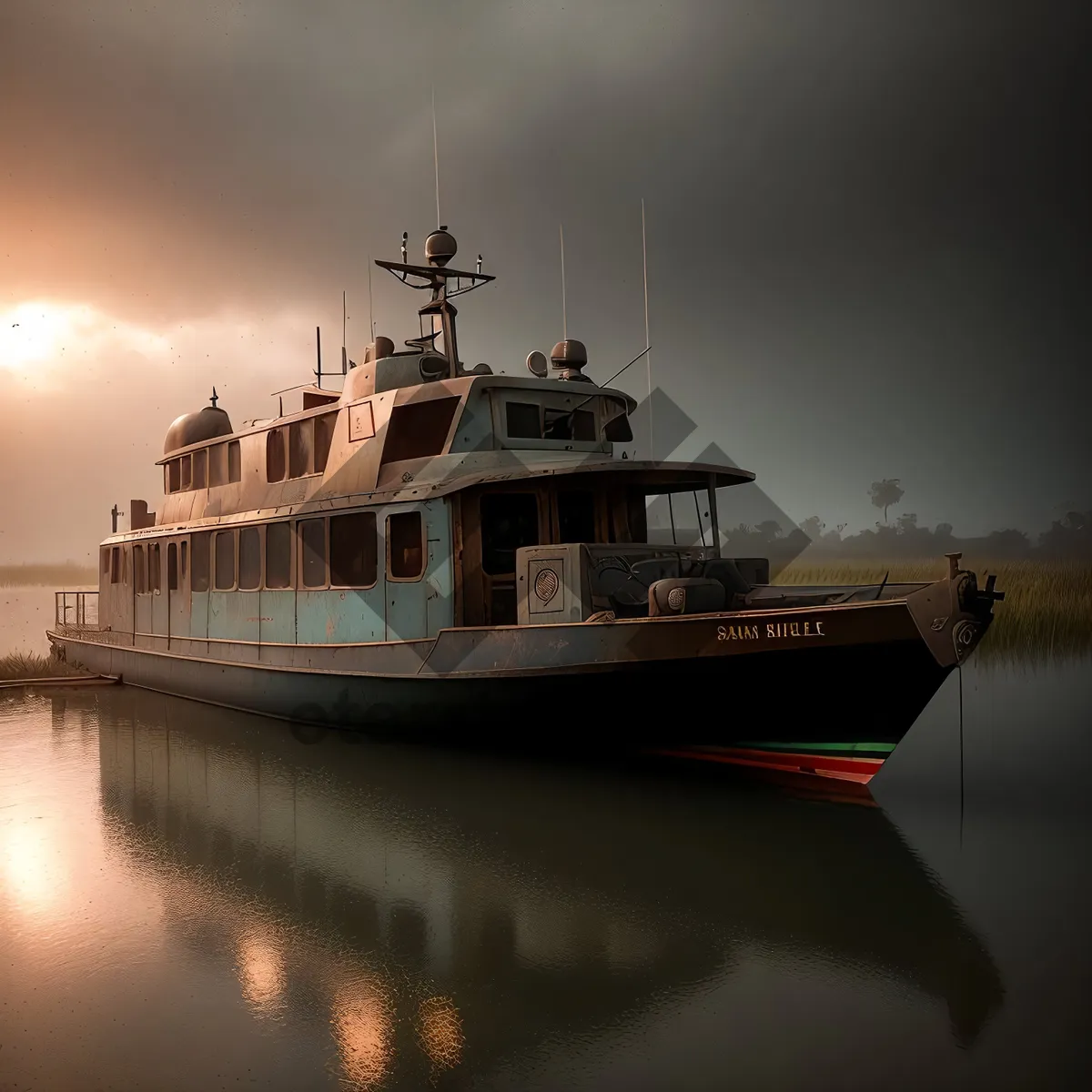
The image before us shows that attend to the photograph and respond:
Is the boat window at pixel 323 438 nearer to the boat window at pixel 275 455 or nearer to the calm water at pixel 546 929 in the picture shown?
the boat window at pixel 275 455

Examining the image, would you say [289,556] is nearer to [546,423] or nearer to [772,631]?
[546,423]

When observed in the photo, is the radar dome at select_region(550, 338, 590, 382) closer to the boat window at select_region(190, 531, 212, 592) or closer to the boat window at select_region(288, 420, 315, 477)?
the boat window at select_region(288, 420, 315, 477)

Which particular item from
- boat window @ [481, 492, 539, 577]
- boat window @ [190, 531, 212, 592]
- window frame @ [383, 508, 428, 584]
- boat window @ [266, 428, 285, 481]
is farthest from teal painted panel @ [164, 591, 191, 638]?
boat window @ [481, 492, 539, 577]

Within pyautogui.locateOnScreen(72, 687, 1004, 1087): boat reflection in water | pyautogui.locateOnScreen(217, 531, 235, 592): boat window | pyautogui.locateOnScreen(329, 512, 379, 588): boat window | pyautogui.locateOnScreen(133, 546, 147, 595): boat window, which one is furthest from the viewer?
pyautogui.locateOnScreen(133, 546, 147, 595): boat window

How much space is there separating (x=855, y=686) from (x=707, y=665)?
47.3 inches

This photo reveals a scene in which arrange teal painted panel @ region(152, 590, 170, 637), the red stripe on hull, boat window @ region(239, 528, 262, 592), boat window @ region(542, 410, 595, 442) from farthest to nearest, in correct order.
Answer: teal painted panel @ region(152, 590, 170, 637) < boat window @ region(239, 528, 262, 592) < boat window @ region(542, 410, 595, 442) < the red stripe on hull

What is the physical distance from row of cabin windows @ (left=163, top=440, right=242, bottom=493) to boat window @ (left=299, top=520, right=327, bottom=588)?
8.38 feet

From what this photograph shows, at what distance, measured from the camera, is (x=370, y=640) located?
9984 millimetres

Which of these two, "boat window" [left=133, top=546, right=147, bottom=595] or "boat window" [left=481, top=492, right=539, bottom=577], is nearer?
"boat window" [left=481, top=492, right=539, bottom=577]

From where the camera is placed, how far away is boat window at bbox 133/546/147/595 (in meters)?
14.9

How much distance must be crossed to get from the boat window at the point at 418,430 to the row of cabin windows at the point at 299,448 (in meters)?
→ 1.24

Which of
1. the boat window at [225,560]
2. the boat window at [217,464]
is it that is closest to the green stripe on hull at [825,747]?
the boat window at [225,560]

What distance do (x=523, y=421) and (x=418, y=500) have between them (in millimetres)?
1711

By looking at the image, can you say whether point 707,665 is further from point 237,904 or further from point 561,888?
point 237,904
